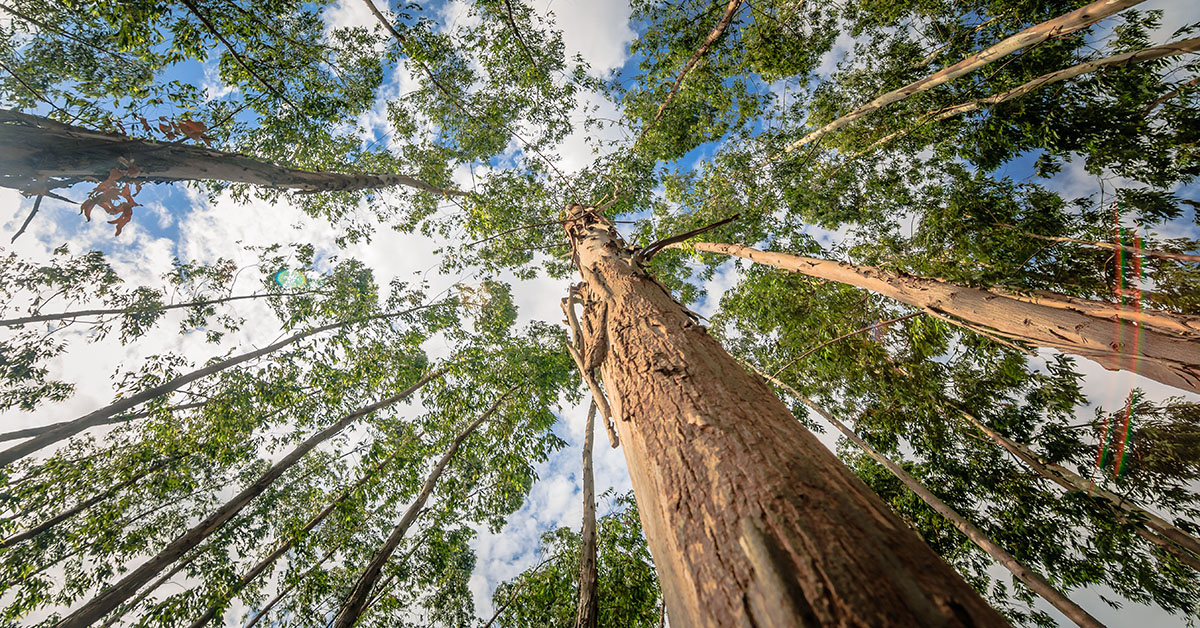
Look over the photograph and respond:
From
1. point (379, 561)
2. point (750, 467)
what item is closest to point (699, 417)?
point (750, 467)

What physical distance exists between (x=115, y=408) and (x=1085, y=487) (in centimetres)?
→ 1547

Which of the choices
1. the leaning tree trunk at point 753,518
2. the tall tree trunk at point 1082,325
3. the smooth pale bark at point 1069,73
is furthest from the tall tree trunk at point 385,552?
the smooth pale bark at point 1069,73

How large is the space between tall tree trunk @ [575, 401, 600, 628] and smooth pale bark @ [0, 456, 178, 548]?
772 cm

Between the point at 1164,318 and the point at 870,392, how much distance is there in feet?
15.9

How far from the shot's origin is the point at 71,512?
25.2 feet

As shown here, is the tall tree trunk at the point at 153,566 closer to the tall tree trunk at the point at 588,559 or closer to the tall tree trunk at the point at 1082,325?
the tall tree trunk at the point at 588,559

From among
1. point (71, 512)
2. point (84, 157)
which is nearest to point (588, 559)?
point (84, 157)

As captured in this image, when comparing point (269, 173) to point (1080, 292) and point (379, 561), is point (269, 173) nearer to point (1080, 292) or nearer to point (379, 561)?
point (379, 561)

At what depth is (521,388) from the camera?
6.33 m

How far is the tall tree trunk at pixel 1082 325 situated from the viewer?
1920mm

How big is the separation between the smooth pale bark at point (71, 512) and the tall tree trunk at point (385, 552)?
14.8 feet

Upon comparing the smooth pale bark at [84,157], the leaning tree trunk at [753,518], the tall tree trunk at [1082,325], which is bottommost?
the leaning tree trunk at [753,518]

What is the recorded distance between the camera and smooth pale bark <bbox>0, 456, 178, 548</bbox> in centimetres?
673

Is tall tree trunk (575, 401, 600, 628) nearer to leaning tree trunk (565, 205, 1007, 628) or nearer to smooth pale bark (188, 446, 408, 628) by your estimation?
leaning tree trunk (565, 205, 1007, 628)
